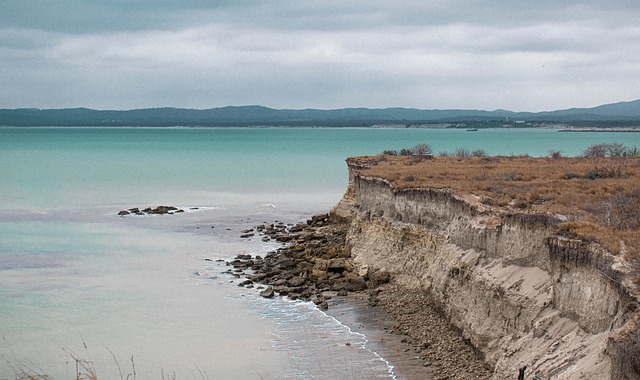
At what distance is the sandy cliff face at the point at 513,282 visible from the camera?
44.9 feet

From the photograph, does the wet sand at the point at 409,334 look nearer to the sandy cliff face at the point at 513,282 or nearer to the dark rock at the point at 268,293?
the sandy cliff face at the point at 513,282

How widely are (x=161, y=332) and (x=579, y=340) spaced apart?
1375 centimetres

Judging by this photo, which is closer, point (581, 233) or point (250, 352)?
point (581, 233)

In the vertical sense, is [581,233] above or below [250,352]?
above

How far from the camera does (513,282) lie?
18531 mm

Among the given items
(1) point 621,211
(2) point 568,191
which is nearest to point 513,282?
(1) point 621,211

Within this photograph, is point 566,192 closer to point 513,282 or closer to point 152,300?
point 513,282

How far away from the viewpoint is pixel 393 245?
29.8 meters

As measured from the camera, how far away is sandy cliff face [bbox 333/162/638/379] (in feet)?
44.9

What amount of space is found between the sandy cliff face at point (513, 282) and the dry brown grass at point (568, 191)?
0.66m

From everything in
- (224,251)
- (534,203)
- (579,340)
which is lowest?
(224,251)

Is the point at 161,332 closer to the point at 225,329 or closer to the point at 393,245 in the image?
the point at 225,329

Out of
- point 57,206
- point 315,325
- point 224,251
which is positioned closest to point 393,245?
point 315,325

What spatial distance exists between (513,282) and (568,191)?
7.55m
